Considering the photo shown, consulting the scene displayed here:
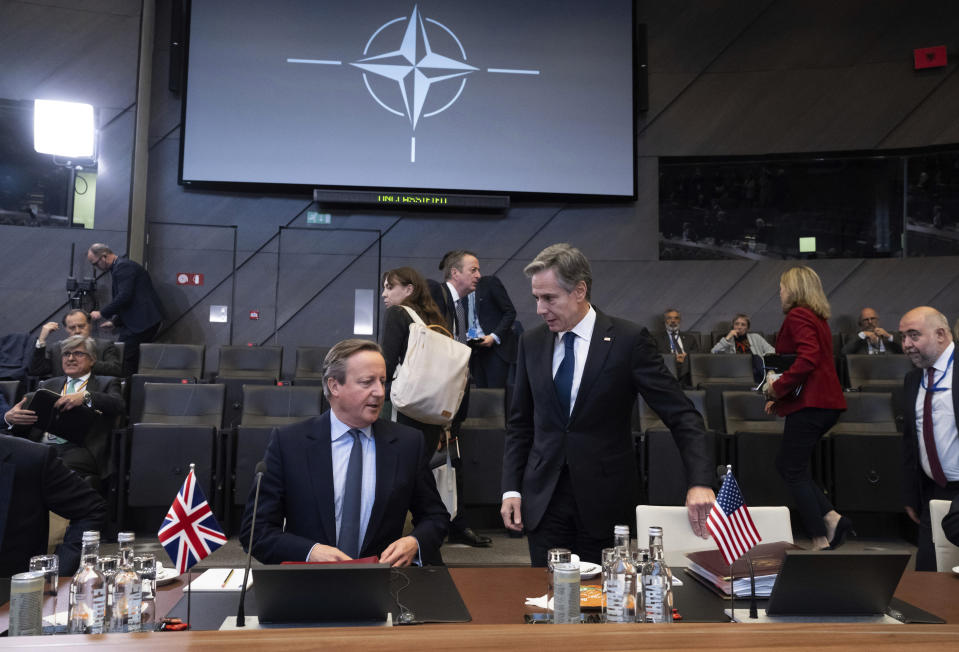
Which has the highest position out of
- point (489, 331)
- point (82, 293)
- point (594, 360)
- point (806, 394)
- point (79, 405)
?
point (82, 293)

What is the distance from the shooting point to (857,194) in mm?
9547

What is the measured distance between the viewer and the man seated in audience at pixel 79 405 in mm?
4605

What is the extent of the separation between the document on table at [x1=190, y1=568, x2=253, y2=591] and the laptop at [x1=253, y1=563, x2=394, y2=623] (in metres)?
0.47

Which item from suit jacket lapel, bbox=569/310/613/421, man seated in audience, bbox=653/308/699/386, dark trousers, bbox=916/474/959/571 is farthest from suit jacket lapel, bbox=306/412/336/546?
man seated in audience, bbox=653/308/699/386

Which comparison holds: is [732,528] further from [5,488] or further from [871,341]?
[871,341]

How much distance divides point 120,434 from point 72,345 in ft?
2.13

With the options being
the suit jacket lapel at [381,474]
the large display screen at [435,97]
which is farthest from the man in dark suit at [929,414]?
the large display screen at [435,97]

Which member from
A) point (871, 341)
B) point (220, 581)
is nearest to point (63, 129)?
point (220, 581)

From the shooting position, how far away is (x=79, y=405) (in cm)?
467

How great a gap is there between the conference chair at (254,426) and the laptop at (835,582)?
3.92m

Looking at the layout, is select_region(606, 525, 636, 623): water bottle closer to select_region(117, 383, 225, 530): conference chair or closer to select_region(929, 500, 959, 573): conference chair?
select_region(929, 500, 959, 573): conference chair

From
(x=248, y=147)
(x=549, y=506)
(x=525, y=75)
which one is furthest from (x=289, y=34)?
(x=549, y=506)

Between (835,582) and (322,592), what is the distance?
3.37 ft

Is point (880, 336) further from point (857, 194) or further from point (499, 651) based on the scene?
point (499, 651)
